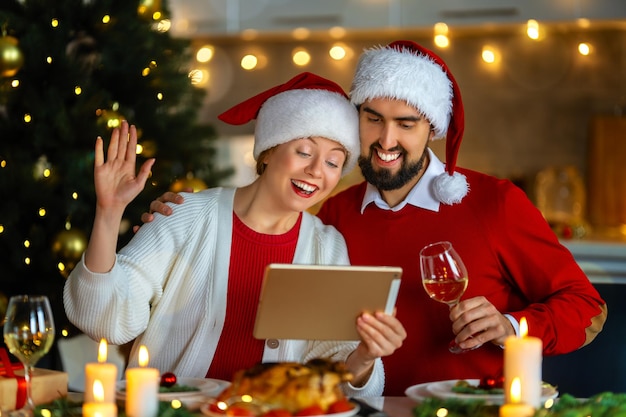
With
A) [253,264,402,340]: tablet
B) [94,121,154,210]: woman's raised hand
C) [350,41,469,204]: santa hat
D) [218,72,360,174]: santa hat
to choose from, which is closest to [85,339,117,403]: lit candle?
[253,264,402,340]: tablet

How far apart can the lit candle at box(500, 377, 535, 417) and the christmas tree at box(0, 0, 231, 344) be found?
1.85 meters

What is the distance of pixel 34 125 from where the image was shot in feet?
10.3

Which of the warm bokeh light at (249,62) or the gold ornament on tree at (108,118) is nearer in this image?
the gold ornament on tree at (108,118)

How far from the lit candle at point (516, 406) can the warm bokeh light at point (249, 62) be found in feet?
11.6

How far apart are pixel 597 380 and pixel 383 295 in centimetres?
137

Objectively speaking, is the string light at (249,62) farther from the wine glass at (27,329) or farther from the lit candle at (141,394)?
the lit candle at (141,394)

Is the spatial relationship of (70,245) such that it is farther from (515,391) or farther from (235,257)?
(515,391)

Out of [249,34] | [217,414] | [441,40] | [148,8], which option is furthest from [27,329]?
[441,40]

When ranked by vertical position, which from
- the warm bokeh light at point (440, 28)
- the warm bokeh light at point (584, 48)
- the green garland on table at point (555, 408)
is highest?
the warm bokeh light at point (440, 28)

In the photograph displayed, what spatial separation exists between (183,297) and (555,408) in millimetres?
896

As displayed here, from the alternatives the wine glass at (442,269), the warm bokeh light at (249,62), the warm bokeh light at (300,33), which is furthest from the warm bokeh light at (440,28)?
the wine glass at (442,269)

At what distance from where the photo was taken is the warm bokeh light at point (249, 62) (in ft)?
15.8

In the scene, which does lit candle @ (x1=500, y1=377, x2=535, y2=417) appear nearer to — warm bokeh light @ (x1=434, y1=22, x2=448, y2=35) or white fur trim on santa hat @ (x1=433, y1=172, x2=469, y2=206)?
white fur trim on santa hat @ (x1=433, y1=172, x2=469, y2=206)

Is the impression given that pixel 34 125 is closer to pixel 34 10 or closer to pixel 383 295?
pixel 34 10
